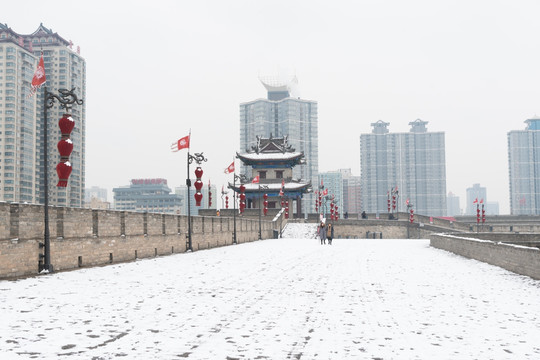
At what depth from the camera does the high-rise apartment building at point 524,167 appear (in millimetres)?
166375

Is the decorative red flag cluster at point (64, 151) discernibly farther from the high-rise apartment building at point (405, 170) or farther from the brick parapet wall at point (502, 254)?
the high-rise apartment building at point (405, 170)

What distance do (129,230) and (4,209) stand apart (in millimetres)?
6618

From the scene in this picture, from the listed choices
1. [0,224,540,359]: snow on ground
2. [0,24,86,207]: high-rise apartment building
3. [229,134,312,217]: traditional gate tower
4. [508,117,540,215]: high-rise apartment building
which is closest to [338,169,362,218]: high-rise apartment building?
[508,117,540,215]: high-rise apartment building

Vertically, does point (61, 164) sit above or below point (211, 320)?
above

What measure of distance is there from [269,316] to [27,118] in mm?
112060

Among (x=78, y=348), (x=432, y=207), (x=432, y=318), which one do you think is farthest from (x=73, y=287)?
(x=432, y=207)

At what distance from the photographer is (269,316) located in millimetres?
7672

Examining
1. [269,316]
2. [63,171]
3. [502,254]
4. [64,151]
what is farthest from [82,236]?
[502,254]

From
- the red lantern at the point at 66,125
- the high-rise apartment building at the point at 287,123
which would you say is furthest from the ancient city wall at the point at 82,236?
the high-rise apartment building at the point at 287,123

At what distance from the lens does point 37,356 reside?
17.2 feet

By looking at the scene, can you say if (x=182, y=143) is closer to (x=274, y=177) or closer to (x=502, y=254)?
(x=502, y=254)

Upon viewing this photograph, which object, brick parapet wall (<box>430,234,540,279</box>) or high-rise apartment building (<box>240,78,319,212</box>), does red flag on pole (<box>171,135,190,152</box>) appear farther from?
high-rise apartment building (<box>240,78,319,212</box>)

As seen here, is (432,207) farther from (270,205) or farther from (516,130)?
(270,205)

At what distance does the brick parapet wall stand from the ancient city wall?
12.5m
